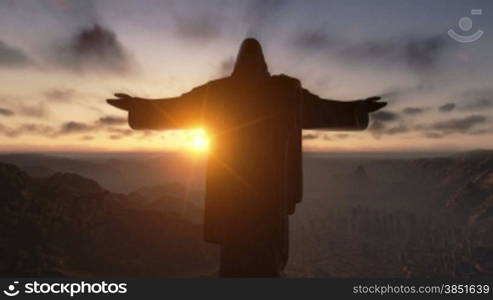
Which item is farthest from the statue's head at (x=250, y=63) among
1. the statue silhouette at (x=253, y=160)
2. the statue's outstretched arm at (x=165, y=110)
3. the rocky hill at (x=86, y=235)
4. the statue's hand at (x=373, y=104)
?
the rocky hill at (x=86, y=235)

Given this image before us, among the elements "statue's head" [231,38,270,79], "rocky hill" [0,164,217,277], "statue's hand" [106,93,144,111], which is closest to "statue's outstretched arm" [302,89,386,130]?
"statue's head" [231,38,270,79]

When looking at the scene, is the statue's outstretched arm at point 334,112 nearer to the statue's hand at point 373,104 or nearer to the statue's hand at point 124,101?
the statue's hand at point 373,104

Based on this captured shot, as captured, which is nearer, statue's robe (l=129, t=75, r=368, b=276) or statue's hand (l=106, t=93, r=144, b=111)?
statue's robe (l=129, t=75, r=368, b=276)

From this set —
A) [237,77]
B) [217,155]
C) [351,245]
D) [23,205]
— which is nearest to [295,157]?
[217,155]

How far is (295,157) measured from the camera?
2.59 meters

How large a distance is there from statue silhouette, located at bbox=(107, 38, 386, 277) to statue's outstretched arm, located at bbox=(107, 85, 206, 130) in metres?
0.03

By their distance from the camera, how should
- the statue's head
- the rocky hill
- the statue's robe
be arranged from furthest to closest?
the rocky hill, the statue's head, the statue's robe

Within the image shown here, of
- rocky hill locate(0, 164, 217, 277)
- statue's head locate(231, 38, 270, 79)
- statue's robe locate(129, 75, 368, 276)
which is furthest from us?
rocky hill locate(0, 164, 217, 277)

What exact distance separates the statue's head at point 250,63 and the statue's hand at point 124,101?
88 centimetres

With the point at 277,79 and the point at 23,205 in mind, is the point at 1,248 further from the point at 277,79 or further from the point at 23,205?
the point at 277,79

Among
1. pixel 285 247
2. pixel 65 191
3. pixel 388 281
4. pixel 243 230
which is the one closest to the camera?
pixel 243 230

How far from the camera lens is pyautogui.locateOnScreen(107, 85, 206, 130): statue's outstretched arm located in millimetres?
2730

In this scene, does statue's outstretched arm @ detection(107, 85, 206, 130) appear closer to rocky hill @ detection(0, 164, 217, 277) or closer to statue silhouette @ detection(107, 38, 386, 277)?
statue silhouette @ detection(107, 38, 386, 277)

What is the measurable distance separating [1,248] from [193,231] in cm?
3754
